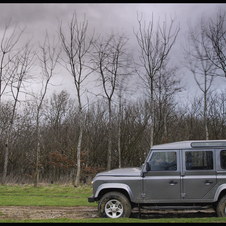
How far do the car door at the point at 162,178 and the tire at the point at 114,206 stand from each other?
623 mm

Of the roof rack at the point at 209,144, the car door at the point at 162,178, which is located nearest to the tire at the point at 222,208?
the car door at the point at 162,178

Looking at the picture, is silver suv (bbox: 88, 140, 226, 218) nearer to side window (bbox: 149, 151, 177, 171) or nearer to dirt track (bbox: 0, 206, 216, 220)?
side window (bbox: 149, 151, 177, 171)

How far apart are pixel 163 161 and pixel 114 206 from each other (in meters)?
1.99

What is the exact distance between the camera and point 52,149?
69.3 ft

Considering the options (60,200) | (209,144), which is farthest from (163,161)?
(60,200)

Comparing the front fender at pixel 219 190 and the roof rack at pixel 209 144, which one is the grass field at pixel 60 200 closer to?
the front fender at pixel 219 190

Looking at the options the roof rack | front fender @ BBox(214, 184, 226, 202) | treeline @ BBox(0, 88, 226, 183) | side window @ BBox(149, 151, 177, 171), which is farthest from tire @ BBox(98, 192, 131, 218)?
treeline @ BBox(0, 88, 226, 183)

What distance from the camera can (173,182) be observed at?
7.07 m

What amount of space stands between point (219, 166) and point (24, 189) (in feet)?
39.0

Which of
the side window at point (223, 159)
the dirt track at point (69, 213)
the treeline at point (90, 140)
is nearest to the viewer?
the side window at point (223, 159)

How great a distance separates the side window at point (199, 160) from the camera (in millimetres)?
7105

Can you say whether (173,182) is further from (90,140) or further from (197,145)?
(90,140)

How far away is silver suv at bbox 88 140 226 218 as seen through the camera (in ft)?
22.9

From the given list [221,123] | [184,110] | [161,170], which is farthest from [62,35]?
[184,110]
